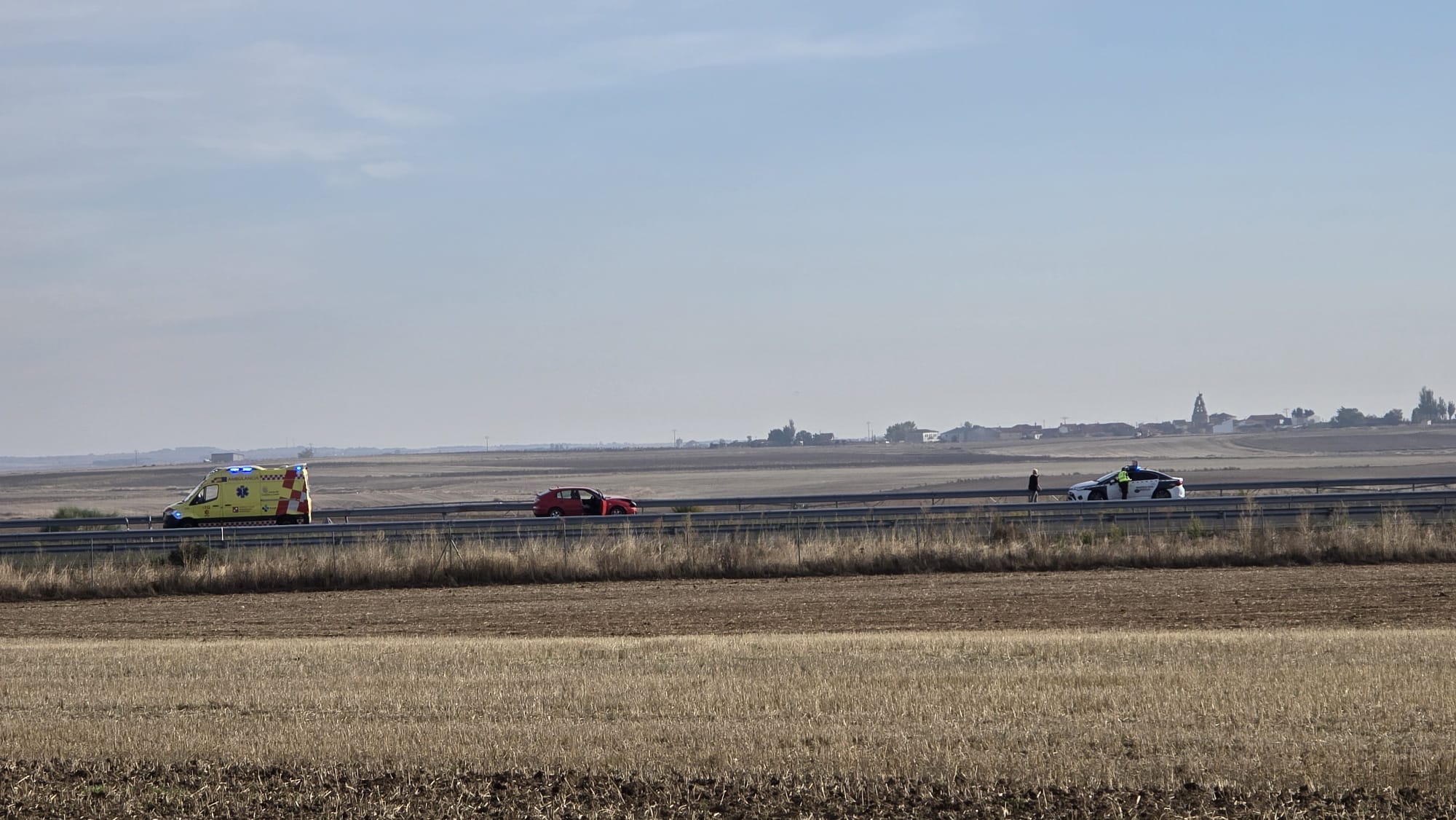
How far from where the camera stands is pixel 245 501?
137 ft

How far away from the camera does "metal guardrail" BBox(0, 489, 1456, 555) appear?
104ft

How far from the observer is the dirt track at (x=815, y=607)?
20.5 m

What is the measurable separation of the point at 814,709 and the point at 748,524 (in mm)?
19846

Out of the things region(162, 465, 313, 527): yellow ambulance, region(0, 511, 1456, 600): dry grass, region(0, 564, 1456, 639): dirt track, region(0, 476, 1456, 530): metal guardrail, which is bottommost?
region(0, 564, 1456, 639): dirt track

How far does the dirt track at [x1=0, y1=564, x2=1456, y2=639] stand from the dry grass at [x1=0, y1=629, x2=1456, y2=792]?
3507 mm

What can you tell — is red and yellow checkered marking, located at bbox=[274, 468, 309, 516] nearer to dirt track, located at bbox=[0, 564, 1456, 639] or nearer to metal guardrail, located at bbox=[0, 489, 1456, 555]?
metal guardrail, located at bbox=[0, 489, 1456, 555]

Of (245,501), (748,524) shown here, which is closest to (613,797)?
(748,524)

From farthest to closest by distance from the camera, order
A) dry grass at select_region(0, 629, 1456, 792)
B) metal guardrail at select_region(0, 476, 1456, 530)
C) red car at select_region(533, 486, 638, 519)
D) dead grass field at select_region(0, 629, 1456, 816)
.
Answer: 1. metal guardrail at select_region(0, 476, 1456, 530)
2. red car at select_region(533, 486, 638, 519)
3. dry grass at select_region(0, 629, 1456, 792)
4. dead grass field at select_region(0, 629, 1456, 816)


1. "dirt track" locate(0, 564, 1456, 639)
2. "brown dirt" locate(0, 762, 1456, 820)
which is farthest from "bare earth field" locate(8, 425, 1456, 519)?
"brown dirt" locate(0, 762, 1456, 820)

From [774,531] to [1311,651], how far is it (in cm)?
1713

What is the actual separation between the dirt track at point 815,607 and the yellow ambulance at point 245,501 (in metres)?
14.0

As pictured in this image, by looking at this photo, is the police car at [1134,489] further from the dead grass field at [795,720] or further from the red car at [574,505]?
the dead grass field at [795,720]

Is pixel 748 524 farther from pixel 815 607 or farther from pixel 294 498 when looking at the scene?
pixel 294 498

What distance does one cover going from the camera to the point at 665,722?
1148 cm
